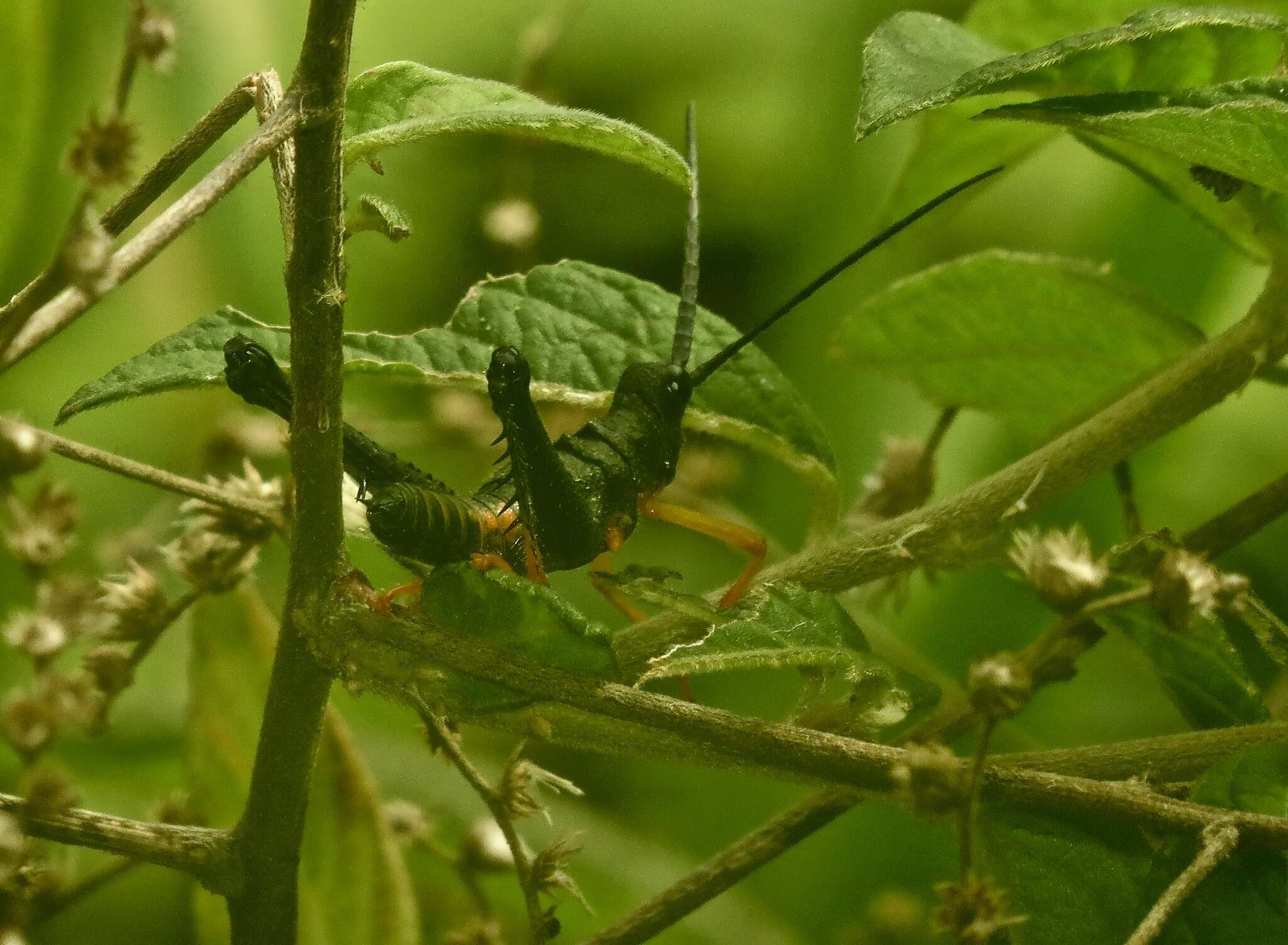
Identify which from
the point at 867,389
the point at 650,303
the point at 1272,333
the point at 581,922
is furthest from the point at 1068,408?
the point at 581,922

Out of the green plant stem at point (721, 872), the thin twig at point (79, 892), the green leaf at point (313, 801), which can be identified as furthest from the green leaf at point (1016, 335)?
the thin twig at point (79, 892)

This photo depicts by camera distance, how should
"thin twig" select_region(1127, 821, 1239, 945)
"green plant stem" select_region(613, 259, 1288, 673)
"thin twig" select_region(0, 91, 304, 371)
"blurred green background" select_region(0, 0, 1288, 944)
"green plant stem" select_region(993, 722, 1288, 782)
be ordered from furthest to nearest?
1. "blurred green background" select_region(0, 0, 1288, 944)
2. "green plant stem" select_region(613, 259, 1288, 673)
3. "green plant stem" select_region(993, 722, 1288, 782)
4. "thin twig" select_region(1127, 821, 1239, 945)
5. "thin twig" select_region(0, 91, 304, 371)

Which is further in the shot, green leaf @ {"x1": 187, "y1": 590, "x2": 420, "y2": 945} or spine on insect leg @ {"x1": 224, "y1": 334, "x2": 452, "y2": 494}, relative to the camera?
green leaf @ {"x1": 187, "y1": 590, "x2": 420, "y2": 945}

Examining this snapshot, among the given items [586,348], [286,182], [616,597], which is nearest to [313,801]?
[616,597]

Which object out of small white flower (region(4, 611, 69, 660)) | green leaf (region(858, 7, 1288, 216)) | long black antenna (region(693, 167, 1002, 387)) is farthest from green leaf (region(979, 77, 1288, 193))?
small white flower (region(4, 611, 69, 660))

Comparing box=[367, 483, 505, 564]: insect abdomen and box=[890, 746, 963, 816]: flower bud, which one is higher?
box=[367, 483, 505, 564]: insect abdomen

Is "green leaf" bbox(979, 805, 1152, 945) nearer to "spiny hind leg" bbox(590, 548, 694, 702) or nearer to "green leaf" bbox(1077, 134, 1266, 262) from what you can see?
"spiny hind leg" bbox(590, 548, 694, 702)

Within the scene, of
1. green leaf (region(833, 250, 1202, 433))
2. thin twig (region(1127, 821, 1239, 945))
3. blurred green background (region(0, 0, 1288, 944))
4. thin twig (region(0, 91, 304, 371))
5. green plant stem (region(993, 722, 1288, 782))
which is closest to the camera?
thin twig (region(0, 91, 304, 371))
